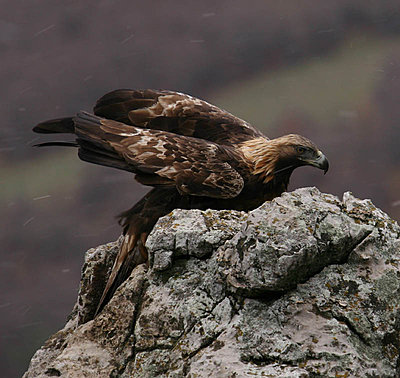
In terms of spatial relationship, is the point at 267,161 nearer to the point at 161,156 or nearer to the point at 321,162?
the point at 321,162

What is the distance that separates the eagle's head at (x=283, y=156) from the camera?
17.2 ft

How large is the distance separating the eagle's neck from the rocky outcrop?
2.94 feet

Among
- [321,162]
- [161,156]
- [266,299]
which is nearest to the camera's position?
[266,299]

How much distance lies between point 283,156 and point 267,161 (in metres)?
0.15

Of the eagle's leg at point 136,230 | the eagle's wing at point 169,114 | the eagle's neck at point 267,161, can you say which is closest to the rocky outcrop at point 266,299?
the eagle's leg at point 136,230

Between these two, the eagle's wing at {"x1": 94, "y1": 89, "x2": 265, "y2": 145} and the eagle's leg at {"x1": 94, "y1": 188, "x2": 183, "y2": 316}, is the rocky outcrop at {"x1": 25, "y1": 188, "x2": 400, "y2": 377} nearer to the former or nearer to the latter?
the eagle's leg at {"x1": 94, "y1": 188, "x2": 183, "y2": 316}

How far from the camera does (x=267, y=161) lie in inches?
206

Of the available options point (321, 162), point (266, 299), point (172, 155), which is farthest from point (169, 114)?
point (266, 299)

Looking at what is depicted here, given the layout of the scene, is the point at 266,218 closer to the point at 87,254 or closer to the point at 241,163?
the point at 241,163

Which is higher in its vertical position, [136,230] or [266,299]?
[266,299]

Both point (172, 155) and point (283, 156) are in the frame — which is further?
point (283, 156)

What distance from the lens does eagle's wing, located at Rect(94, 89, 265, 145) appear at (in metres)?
5.44

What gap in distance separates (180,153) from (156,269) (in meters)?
1.10

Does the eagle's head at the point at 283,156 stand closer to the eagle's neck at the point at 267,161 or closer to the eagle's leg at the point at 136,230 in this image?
the eagle's neck at the point at 267,161
